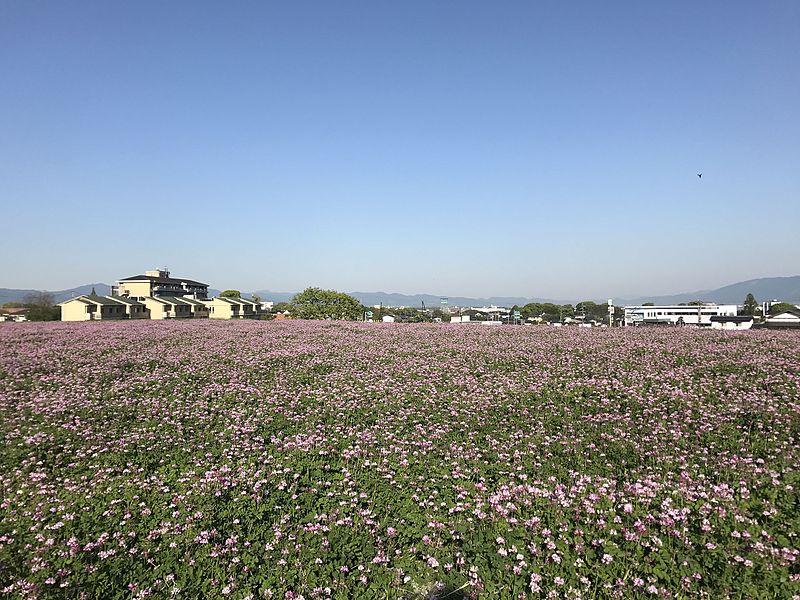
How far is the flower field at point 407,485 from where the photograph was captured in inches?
177

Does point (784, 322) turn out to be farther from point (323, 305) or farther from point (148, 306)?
point (148, 306)

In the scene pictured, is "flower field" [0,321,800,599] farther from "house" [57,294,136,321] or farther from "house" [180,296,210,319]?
"house" [180,296,210,319]

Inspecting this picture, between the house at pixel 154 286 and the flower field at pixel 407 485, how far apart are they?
90.8m

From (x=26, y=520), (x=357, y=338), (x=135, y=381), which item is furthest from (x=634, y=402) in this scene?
(x=357, y=338)

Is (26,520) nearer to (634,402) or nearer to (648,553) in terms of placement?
(648,553)

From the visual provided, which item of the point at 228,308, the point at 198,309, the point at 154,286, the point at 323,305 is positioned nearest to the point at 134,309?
the point at 198,309

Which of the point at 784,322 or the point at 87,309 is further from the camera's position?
the point at 87,309

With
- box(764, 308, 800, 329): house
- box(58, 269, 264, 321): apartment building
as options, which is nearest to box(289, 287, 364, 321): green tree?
box(58, 269, 264, 321): apartment building

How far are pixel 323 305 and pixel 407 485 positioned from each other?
52.8 m

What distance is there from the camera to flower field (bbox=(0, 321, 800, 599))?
450 cm

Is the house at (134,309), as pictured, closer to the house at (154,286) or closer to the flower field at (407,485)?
the house at (154,286)

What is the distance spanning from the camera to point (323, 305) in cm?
5812

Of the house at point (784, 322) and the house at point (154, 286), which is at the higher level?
the house at point (154, 286)

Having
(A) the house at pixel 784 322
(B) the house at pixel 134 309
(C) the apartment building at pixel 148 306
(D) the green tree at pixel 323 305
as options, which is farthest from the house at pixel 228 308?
(A) the house at pixel 784 322
